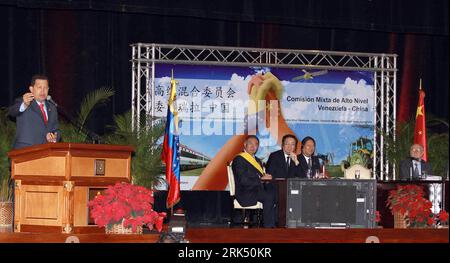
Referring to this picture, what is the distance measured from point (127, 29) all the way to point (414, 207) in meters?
4.23

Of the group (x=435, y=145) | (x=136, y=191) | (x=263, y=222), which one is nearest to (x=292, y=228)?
(x=263, y=222)

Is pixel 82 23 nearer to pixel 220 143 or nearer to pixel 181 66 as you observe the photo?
pixel 181 66

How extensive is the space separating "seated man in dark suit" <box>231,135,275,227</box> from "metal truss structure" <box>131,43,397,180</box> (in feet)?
4.30

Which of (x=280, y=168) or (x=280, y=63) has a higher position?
(x=280, y=63)

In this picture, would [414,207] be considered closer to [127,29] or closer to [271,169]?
[271,169]

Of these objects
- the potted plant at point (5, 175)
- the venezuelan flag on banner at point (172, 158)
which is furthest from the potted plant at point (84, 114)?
the venezuelan flag on banner at point (172, 158)

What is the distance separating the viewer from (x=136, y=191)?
7848mm

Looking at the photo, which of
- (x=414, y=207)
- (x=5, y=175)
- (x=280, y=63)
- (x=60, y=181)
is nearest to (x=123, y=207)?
(x=60, y=181)

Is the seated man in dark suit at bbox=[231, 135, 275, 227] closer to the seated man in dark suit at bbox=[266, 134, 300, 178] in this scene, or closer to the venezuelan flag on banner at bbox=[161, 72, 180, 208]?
the seated man in dark suit at bbox=[266, 134, 300, 178]

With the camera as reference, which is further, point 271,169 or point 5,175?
point 271,169

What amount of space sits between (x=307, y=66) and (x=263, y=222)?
236 cm

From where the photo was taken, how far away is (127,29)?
11938 millimetres

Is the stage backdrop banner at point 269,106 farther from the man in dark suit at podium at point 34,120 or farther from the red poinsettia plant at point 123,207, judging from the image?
the red poinsettia plant at point 123,207

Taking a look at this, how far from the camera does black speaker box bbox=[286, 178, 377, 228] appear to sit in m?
9.40
